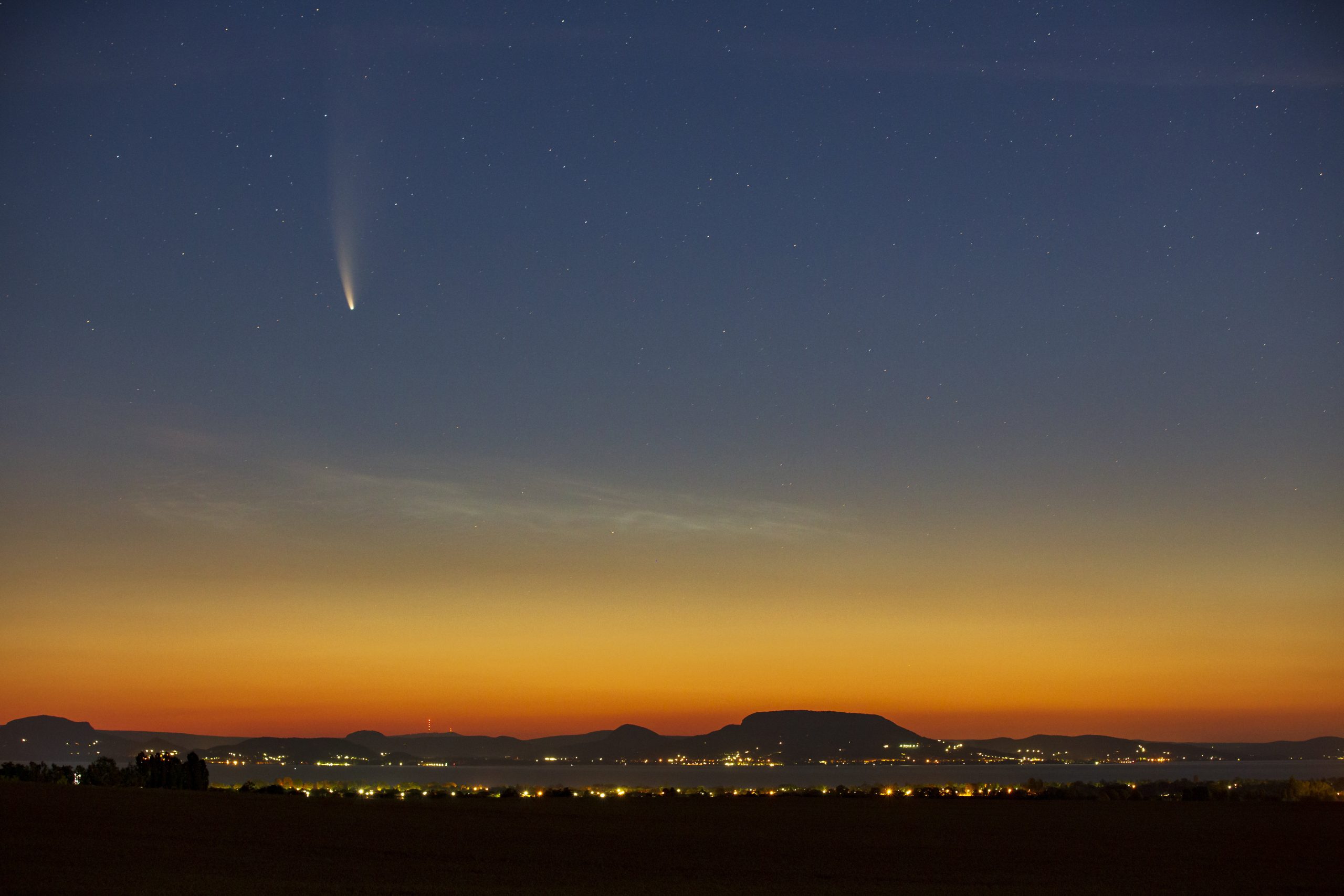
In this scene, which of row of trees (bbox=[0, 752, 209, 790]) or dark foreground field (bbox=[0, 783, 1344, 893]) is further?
row of trees (bbox=[0, 752, 209, 790])

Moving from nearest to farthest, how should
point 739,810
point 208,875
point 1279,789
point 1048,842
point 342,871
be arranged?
point 208,875
point 342,871
point 1048,842
point 739,810
point 1279,789

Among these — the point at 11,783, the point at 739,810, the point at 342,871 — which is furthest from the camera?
the point at 739,810

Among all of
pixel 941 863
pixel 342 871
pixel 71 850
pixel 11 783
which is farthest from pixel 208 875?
pixel 11 783

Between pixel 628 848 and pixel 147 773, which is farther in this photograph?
pixel 147 773

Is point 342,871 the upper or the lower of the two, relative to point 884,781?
upper

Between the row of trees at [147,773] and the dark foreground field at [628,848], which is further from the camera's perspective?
the row of trees at [147,773]

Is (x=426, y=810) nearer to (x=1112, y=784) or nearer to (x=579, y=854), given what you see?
(x=579, y=854)

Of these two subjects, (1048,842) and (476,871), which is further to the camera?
(1048,842)

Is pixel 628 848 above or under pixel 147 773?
above
